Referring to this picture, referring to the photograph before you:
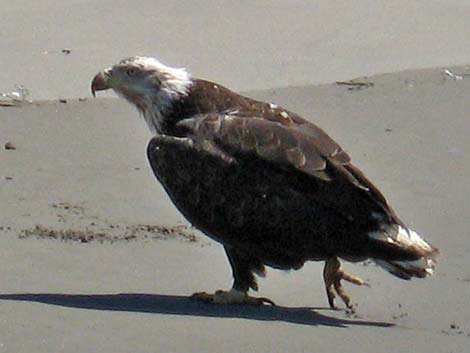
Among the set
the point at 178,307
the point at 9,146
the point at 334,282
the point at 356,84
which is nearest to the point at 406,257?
the point at 334,282

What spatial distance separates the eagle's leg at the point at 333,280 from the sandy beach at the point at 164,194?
11 centimetres

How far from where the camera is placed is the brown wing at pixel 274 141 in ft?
31.1

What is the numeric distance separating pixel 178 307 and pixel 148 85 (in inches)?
60.4

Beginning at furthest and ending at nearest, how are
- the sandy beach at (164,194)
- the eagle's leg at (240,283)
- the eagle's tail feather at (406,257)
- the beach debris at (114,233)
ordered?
the beach debris at (114,233) → the eagle's leg at (240,283) → the eagle's tail feather at (406,257) → the sandy beach at (164,194)

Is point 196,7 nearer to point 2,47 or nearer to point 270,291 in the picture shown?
point 2,47

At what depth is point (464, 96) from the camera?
47.8ft

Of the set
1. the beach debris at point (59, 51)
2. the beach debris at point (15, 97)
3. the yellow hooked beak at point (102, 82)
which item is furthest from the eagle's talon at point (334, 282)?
the beach debris at point (59, 51)

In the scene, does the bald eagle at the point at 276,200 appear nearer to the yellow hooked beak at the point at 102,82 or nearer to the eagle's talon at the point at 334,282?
the eagle's talon at the point at 334,282

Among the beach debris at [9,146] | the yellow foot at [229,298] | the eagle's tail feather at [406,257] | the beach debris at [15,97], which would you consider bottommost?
the beach debris at [15,97]

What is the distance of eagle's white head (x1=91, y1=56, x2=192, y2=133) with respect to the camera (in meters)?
10.1

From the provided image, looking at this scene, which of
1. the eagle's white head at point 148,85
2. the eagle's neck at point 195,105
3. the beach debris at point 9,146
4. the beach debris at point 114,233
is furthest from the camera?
the beach debris at point 9,146

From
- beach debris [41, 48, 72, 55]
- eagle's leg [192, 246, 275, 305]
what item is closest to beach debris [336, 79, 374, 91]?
beach debris [41, 48, 72, 55]

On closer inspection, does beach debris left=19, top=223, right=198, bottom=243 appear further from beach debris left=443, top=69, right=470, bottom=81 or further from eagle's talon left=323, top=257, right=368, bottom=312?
beach debris left=443, top=69, right=470, bottom=81

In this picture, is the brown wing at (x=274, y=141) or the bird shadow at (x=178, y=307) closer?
the bird shadow at (x=178, y=307)
